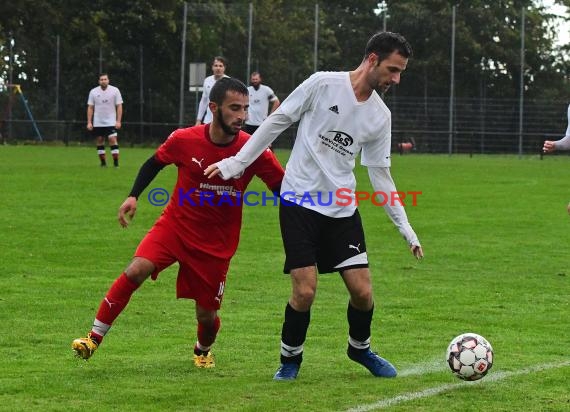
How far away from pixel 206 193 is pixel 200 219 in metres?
0.16

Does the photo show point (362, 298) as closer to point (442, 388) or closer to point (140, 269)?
point (442, 388)

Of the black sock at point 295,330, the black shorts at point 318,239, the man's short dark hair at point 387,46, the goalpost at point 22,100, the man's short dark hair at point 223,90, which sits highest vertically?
the goalpost at point 22,100

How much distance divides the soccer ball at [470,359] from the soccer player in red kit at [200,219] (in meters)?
1.39

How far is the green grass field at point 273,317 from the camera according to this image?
20.1 feet

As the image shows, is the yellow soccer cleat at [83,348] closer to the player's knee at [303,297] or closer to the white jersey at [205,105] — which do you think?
the player's knee at [303,297]

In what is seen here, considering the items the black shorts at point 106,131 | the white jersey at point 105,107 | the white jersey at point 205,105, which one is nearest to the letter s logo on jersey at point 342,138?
the white jersey at point 205,105

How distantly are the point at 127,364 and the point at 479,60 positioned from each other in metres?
34.8

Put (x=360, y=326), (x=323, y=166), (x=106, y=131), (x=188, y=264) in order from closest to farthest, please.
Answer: (x=323, y=166), (x=360, y=326), (x=188, y=264), (x=106, y=131)

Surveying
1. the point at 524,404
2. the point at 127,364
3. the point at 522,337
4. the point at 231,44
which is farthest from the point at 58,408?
the point at 231,44

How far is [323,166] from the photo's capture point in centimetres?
646

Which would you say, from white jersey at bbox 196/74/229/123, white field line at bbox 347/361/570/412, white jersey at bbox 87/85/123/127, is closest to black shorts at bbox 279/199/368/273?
white field line at bbox 347/361/570/412

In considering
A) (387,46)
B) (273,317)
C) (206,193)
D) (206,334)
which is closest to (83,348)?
(206,334)

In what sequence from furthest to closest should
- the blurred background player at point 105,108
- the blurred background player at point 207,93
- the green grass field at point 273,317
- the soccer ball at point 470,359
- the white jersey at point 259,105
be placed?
the blurred background player at point 105,108 < the white jersey at point 259,105 < the blurred background player at point 207,93 < the soccer ball at point 470,359 < the green grass field at point 273,317

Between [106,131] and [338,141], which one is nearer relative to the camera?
[338,141]
